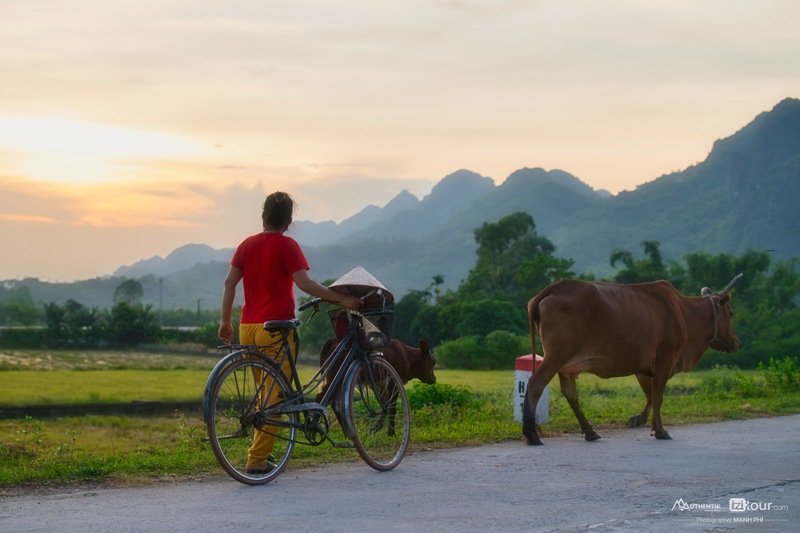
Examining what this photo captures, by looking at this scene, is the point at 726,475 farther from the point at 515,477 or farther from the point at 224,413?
the point at 224,413

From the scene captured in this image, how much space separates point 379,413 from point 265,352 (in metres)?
1.18

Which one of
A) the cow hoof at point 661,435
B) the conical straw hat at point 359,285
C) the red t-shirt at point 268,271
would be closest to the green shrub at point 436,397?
the cow hoof at point 661,435

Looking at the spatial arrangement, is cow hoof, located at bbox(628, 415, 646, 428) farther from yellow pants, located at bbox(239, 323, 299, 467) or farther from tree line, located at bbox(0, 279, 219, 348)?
tree line, located at bbox(0, 279, 219, 348)

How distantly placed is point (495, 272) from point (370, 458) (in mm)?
86698

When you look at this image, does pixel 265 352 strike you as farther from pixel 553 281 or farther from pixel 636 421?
pixel 553 281

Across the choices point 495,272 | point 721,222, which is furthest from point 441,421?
point 721,222

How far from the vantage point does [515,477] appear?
7.78 meters

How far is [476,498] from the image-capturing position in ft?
22.7

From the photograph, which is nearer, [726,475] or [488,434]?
[726,475]

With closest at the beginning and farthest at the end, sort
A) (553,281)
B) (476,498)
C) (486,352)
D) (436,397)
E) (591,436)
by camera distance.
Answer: (476,498) < (591,436) < (436,397) < (486,352) < (553,281)

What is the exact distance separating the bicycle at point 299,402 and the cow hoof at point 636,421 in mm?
3935

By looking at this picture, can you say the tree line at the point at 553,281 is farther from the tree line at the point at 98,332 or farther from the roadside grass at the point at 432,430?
the roadside grass at the point at 432,430

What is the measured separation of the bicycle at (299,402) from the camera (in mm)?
7246

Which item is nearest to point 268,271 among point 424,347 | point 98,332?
point 424,347
